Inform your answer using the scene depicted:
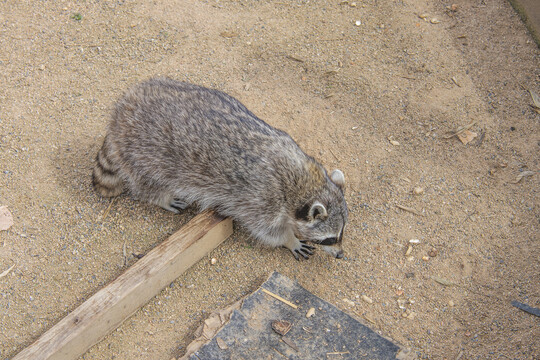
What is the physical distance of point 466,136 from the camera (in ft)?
16.5

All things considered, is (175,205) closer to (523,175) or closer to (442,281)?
(442,281)

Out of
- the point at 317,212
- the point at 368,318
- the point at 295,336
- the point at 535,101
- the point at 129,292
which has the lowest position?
the point at 368,318

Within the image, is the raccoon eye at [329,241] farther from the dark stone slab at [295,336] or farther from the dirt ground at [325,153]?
the dark stone slab at [295,336]

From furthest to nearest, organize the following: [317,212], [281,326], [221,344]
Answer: [317,212], [281,326], [221,344]

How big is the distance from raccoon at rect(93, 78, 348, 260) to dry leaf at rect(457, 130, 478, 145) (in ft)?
5.41

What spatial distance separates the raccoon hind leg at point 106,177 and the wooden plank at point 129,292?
898 mm

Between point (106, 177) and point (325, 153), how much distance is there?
2164 mm

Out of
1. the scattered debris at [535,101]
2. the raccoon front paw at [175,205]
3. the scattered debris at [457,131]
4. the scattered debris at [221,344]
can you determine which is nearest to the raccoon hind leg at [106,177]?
the raccoon front paw at [175,205]

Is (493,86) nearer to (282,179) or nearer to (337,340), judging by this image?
(282,179)

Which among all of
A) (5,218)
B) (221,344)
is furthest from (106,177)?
(221,344)

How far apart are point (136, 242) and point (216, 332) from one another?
3.82 feet

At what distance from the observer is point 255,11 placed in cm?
620

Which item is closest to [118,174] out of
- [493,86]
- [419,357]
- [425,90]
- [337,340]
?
[337,340]

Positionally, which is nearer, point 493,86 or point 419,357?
point 419,357
